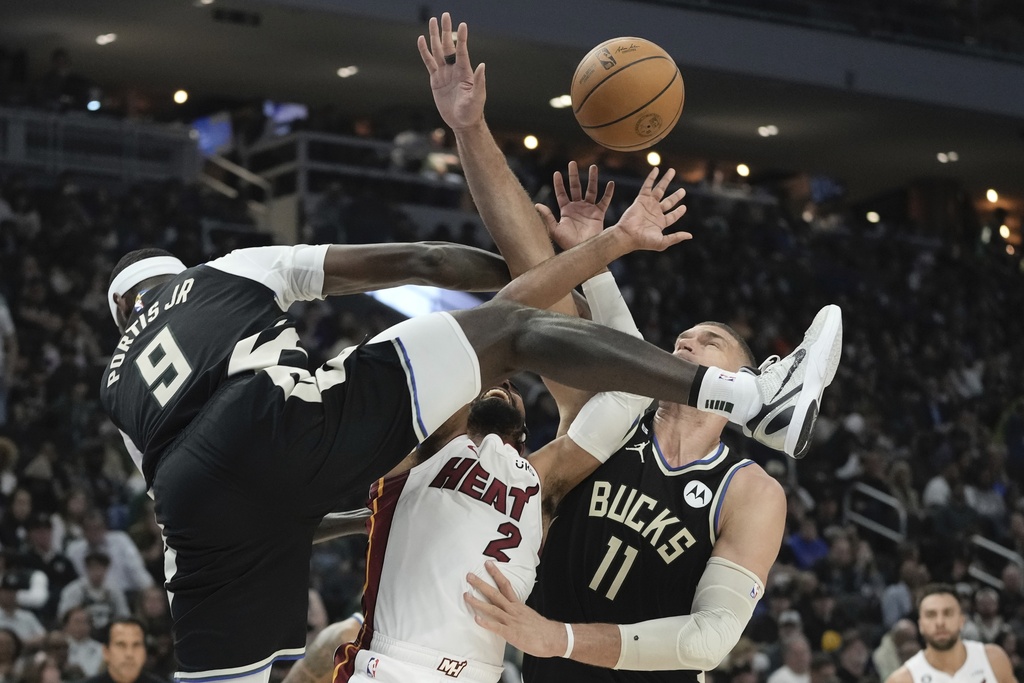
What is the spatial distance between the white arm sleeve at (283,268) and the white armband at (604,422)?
1.03 meters

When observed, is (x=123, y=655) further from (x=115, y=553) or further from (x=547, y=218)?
(x=547, y=218)

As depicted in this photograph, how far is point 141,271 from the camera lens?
14.5 ft

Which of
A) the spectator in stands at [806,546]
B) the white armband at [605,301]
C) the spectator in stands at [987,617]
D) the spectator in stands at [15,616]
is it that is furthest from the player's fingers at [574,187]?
the spectator in stands at [806,546]

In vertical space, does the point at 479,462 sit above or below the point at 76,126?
below

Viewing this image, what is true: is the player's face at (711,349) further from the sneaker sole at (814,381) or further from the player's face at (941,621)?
the player's face at (941,621)

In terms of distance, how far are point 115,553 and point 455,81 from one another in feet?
18.6

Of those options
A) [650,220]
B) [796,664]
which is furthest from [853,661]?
[650,220]

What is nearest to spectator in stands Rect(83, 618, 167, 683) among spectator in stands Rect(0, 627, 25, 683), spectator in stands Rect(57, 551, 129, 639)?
spectator in stands Rect(0, 627, 25, 683)

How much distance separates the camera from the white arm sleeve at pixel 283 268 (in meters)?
4.17

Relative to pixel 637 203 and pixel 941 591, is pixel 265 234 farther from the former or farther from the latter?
pixel 637 203

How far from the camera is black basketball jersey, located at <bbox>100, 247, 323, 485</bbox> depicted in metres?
3.93

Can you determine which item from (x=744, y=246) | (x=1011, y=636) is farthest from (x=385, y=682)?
(x=744, y=246)

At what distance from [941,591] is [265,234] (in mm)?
9869

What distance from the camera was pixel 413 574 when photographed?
4.03 m
